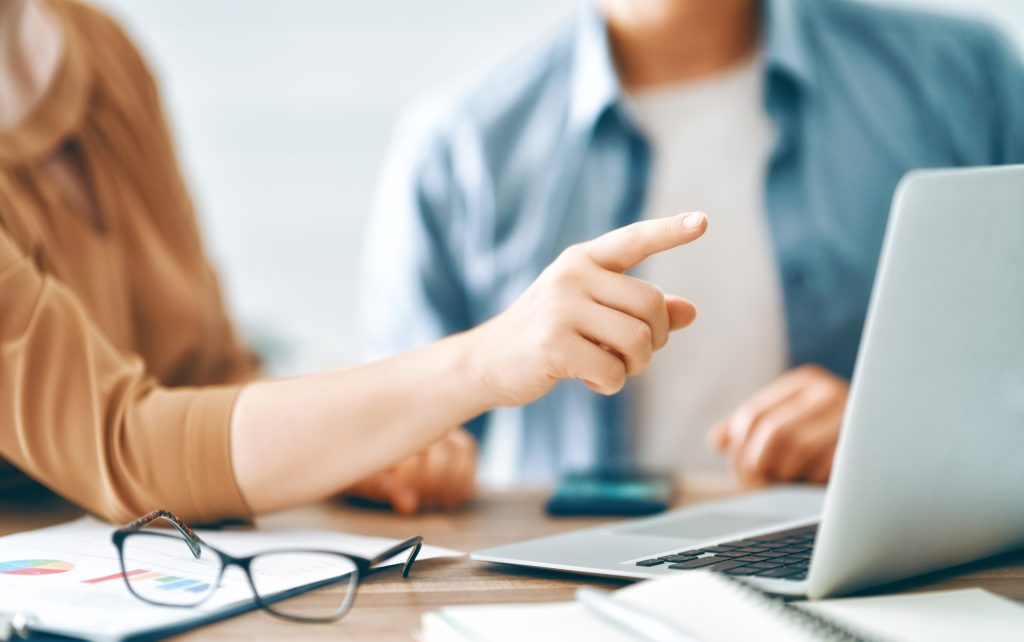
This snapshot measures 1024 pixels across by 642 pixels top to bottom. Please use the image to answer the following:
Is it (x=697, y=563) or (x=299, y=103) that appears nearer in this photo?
(x=697, y=563)

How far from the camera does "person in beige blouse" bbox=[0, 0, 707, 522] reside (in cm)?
68

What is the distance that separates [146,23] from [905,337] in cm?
256

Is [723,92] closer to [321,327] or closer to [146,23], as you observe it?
[321,327]

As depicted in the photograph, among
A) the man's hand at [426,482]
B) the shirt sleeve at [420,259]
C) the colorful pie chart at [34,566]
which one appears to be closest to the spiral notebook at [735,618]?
the colorful pie chart at [34,566]

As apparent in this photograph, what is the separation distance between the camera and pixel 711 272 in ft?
4.75

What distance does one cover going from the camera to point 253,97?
8.54ft

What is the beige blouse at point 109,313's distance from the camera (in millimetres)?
780

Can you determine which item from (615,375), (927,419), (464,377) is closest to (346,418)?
(464,377)

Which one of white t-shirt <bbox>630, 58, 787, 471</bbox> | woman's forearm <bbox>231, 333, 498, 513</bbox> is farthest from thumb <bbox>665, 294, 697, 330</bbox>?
white t-shirt <bbox>630, 58, 787, 471</bbox>

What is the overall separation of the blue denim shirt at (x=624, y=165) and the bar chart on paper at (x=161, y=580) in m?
0.84

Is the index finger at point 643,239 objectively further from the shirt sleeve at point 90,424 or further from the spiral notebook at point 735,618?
the shirt sleeve at point 90,424

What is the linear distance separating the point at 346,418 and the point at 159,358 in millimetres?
447

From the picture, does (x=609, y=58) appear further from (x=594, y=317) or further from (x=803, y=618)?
(x=803, y=618)

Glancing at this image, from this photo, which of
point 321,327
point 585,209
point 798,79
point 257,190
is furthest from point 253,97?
point 798,79
